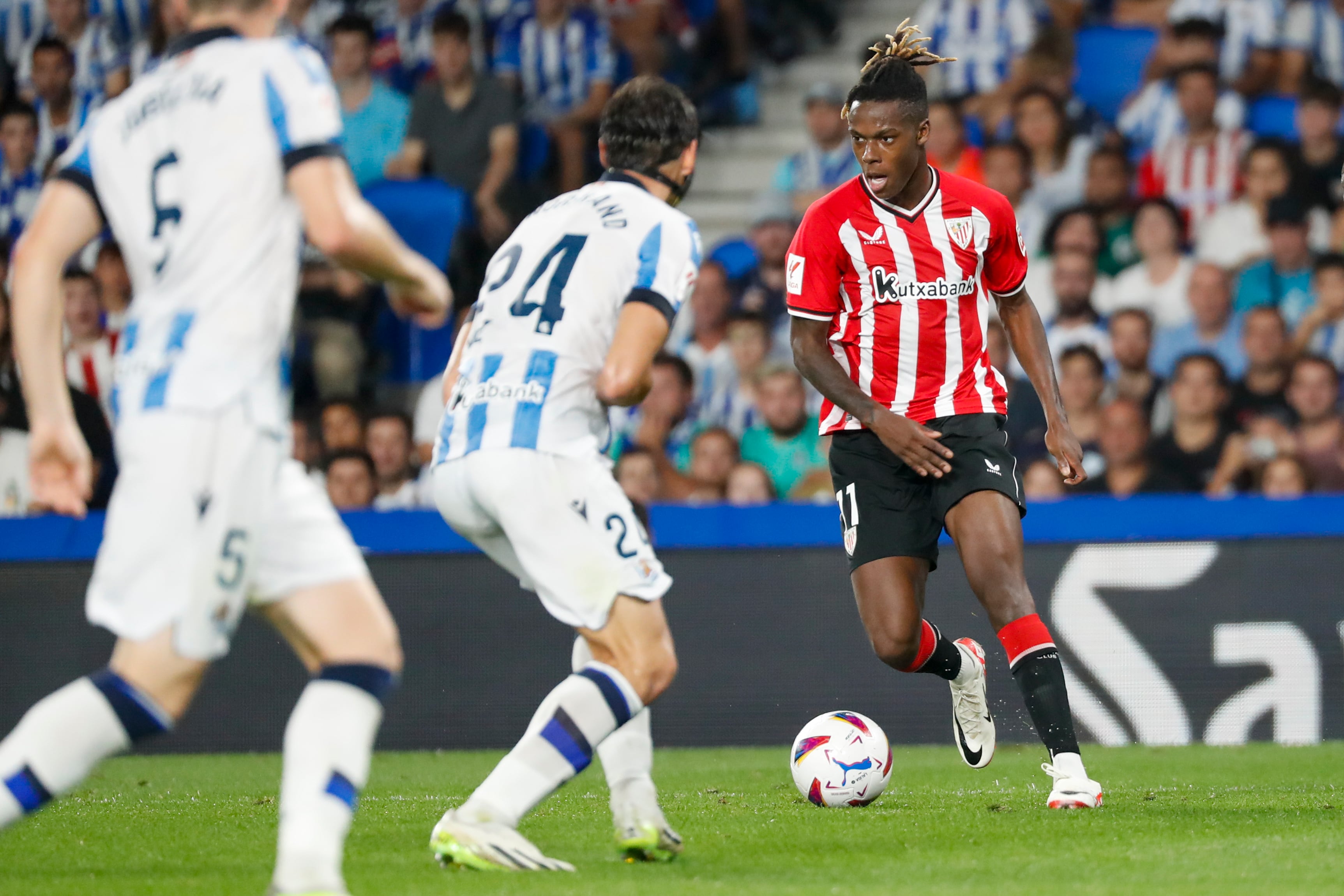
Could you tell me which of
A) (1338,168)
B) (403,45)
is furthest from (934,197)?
(403,45)

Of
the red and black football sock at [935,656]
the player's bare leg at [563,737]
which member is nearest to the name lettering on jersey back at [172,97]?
the player's bare leg at [563,737]

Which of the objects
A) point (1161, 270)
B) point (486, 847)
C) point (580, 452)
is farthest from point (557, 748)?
point (1161, 270)

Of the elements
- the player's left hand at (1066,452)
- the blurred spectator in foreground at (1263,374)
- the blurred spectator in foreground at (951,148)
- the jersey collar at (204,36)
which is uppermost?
the jersey collar at (204,36)

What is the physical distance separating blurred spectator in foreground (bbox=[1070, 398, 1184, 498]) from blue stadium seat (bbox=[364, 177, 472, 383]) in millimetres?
4383

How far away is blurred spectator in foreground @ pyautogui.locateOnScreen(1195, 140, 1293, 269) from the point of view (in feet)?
35.8

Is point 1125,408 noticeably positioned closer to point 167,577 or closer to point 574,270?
point 574,270

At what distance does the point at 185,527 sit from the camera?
11.0 feet

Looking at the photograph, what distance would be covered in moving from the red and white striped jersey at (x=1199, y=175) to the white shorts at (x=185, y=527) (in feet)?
29.2

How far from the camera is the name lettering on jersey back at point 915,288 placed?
19.7 ft

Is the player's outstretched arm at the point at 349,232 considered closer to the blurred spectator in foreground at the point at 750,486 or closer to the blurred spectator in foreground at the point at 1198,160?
the blurred spectator in foreground at the point at 750,486

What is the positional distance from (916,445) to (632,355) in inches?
75.1

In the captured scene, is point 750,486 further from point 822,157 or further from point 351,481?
point 822,157

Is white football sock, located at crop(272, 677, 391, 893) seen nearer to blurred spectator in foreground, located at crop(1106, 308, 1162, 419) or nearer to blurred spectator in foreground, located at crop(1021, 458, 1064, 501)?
blurred spectator in foreground, located at crop(1021, 458, 1064, 501)

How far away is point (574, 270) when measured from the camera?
14.5 feet
